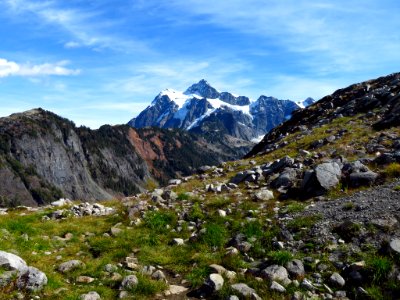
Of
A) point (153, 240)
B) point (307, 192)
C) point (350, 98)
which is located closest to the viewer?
point (153, 240)

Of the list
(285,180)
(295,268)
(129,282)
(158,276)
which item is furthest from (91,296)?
(285,180)

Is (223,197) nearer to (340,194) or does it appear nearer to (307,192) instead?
(307,192)

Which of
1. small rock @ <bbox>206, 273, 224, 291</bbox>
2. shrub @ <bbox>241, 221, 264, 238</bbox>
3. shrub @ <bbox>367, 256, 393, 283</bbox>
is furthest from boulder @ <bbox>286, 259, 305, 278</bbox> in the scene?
shrub @ <bbox>241, 221, 264, 238</bbox>

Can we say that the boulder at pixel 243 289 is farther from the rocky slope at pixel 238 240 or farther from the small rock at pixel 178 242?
the small rock at pixel 178 242

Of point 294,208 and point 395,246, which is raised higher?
point 294,208

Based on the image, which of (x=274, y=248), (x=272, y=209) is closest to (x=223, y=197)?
(x=272, y=209)

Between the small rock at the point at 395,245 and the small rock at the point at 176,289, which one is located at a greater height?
the small rock at the point at 395,245

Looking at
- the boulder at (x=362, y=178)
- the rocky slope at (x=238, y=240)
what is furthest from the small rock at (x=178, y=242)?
the boulder at (x=362, y=178)

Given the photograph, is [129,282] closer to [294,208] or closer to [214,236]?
[214,236]

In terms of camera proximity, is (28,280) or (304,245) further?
(304,245)

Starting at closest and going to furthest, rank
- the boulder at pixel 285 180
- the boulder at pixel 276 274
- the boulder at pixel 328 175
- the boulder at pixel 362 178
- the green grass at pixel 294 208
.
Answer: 1. the boulder at pixel 276 274
2. the green grass at pixel 294 208
3. the boulder at pixel 362 178
4. the boulder at pixel 328 175
5. the boulder at pixel 285 180

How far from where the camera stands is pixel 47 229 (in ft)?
56.7

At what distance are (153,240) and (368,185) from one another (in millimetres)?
9625

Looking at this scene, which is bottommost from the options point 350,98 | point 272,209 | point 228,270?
point 228,270
